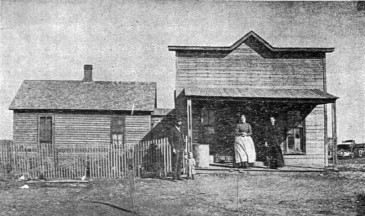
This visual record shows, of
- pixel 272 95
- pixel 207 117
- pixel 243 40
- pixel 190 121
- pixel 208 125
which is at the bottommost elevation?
pixel 208 125

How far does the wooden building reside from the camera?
1672cm

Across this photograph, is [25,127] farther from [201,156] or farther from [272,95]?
[272,95]

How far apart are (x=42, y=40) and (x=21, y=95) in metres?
6.99

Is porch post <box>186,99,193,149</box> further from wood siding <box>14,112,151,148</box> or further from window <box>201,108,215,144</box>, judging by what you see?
wood siding <box>14,112,151,148</box>

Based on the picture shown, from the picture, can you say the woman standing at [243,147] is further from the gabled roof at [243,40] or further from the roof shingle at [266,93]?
the gabled roof at [243,40]

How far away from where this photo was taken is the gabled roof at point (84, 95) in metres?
19.7

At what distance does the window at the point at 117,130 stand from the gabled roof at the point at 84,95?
27.2 inches

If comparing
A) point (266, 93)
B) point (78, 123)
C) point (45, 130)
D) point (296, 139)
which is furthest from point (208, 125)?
point (45, 130)

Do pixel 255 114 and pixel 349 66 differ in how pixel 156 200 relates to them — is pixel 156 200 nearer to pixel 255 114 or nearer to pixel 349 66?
pixel 255 114

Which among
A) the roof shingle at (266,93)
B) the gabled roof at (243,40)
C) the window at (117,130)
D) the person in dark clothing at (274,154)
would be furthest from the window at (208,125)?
the window at (117,130)

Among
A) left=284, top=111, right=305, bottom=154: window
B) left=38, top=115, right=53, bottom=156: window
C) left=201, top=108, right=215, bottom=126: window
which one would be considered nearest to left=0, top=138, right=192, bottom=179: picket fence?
left=201, top=108, right=215, bottom=126: window

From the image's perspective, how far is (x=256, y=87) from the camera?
1716 cm

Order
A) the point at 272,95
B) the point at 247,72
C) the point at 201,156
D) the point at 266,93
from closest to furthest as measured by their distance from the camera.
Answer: the point at 201,156
the point at 272,95
the point at 266,93
the point at 247,72

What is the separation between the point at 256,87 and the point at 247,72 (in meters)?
0.88
